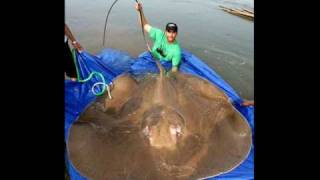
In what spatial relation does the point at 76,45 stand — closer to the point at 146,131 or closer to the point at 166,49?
the point at 166,49

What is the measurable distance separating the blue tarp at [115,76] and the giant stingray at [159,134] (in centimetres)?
15

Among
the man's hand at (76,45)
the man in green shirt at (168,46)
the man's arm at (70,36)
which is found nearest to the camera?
the man's arm at (70,36)

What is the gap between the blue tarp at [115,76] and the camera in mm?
2783

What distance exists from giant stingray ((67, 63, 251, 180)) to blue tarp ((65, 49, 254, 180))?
0.15 meters

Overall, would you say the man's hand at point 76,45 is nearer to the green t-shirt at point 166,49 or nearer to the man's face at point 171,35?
the green t-shirt at point 166,49

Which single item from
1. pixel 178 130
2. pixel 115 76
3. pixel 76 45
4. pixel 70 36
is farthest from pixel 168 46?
pixel 178 130

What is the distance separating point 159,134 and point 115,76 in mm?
1856

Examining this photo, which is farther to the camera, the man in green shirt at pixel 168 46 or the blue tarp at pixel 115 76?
the man in green shirt at pixel 168 46

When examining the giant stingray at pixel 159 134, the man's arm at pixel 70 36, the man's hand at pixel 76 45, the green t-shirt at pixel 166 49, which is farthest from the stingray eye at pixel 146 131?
the green t-shirt at pixel 166 49

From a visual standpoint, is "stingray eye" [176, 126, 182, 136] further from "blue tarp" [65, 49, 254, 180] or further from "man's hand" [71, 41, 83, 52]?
"man's hand" [71, 41, 83, 52]

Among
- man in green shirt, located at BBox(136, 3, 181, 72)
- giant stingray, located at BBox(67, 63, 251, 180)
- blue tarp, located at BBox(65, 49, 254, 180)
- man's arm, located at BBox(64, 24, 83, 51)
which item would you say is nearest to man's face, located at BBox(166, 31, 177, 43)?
man in green shirt, located at BBox(136, 3, 181, 72)

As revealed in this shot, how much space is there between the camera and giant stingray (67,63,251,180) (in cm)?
238
